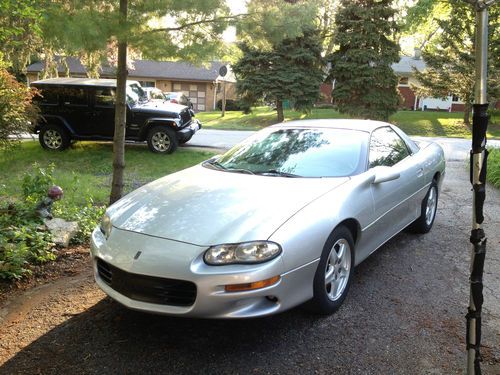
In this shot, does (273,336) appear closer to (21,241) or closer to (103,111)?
(21,241)

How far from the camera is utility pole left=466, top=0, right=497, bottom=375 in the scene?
7.64ft

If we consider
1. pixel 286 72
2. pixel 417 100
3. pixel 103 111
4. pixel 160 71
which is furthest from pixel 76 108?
pixel 417 100

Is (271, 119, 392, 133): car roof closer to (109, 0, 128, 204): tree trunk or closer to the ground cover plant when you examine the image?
(109, 0, 128, 204): tree trunk

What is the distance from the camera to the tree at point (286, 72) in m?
25.0


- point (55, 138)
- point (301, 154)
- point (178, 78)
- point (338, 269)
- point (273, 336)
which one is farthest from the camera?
point (178, 78)

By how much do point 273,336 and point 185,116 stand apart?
33.6ft

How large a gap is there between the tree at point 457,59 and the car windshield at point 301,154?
22862mm

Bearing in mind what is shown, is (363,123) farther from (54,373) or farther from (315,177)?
(54,373)

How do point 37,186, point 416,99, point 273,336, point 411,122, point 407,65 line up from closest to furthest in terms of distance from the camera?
point 273,336 < point 37,186 < point 411,122 < point 416,99 < point 407,65

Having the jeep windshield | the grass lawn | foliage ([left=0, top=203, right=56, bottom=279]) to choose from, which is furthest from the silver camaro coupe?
the grass lawn

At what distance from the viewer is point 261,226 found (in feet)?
10.2

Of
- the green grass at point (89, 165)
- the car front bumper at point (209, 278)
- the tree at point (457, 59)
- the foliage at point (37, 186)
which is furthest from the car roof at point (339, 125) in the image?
the tree at point (457, 59)

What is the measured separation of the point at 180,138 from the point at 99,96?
7.63ft

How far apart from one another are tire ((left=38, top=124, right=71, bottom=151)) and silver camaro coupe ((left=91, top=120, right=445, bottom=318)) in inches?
349
